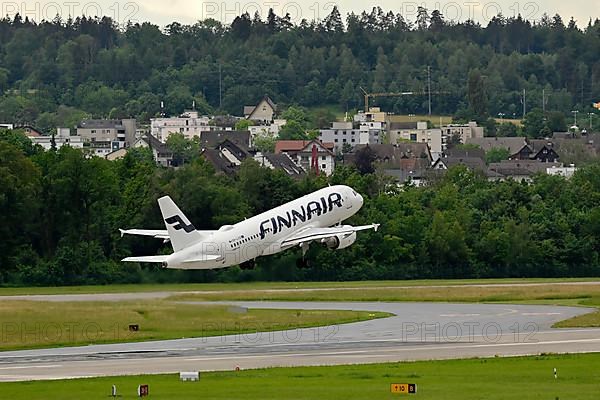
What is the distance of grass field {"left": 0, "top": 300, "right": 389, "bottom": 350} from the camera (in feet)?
258

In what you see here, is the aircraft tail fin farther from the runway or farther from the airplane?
the runway

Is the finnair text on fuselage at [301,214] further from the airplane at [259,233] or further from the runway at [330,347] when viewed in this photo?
the runway at [330,347]

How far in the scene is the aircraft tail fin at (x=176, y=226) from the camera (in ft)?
340

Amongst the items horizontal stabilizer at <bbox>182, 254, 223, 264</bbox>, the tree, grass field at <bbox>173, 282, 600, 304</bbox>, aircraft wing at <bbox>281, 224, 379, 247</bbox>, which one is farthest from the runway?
the tree

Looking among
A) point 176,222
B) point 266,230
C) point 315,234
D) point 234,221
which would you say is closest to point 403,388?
point 176,222

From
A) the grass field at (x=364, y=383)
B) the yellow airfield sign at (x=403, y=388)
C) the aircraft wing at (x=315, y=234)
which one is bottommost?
the grass field at (x=364, y=383)

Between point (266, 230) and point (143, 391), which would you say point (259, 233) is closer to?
point (266, 230)

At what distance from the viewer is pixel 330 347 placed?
72125mm

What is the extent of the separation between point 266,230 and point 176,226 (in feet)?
27.3

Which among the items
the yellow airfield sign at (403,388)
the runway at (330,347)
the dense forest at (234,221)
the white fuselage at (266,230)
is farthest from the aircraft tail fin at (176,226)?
the yellow airfield sign at (403,388)

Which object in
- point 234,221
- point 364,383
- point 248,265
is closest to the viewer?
point 364,383

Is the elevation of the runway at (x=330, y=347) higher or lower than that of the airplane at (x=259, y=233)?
lower

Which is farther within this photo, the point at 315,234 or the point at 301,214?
the point at 315,234

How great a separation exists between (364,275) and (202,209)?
13.8 metres
